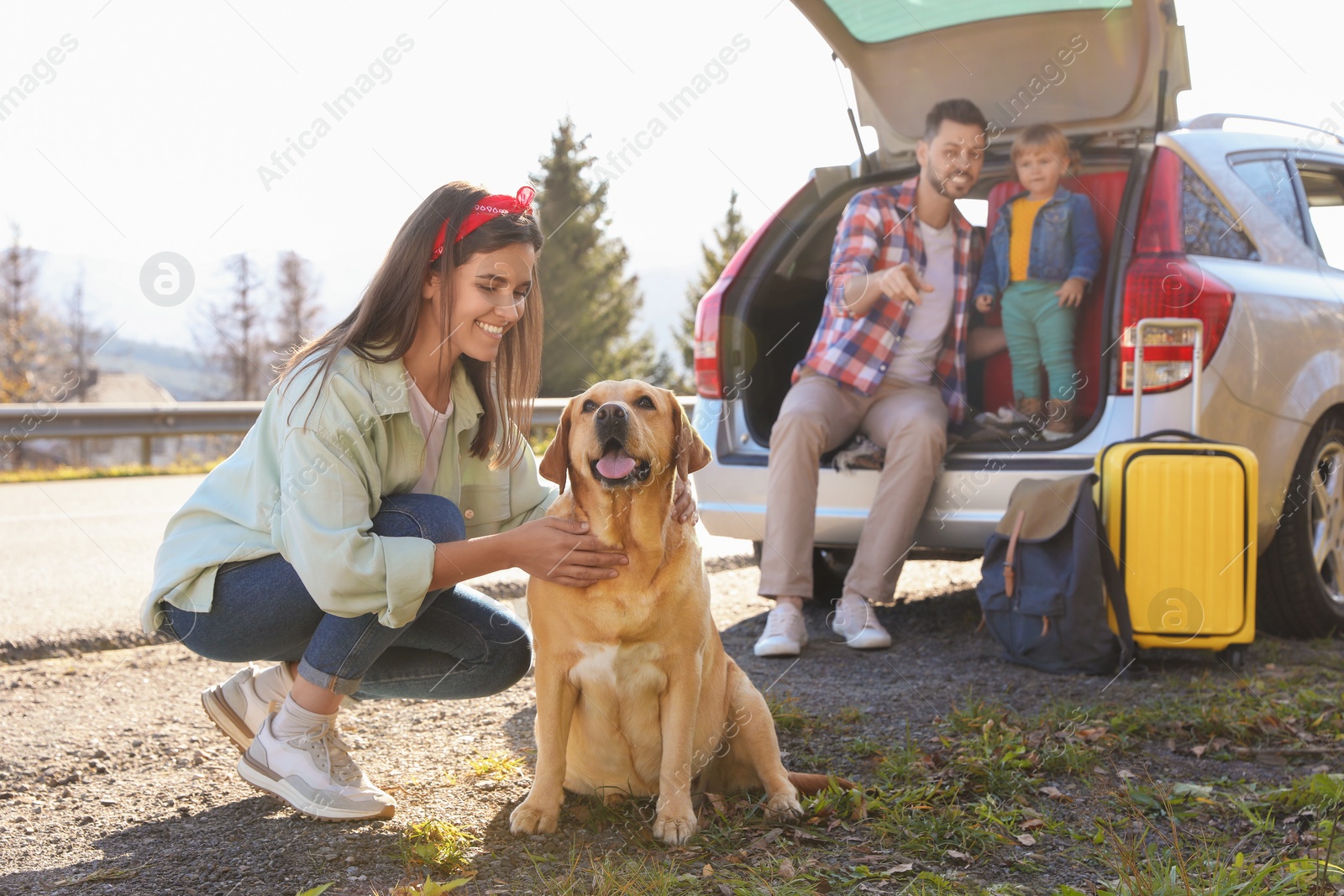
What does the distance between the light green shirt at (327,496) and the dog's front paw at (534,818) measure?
472mm

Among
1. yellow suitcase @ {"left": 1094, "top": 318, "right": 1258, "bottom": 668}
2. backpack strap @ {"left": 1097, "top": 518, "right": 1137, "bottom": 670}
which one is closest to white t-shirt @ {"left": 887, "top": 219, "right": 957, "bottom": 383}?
yellow suitcase @ {"left": 1094, "top": 318, "right": 1258, "bottom": 668}

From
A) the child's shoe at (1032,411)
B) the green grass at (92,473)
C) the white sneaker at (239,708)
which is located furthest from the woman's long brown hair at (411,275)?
the green grass at (92,473)

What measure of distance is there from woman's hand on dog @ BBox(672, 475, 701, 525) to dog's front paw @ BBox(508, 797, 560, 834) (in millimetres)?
679

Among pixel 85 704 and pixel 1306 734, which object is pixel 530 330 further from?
pixel 1306 734

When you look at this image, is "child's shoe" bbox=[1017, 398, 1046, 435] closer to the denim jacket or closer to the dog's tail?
the denim jacket

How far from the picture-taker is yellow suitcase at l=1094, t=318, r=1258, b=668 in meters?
3.33

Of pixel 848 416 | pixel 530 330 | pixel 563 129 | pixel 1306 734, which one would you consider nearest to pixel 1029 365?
pixel 848 416

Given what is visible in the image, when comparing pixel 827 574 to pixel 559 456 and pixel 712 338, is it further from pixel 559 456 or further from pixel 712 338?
pixel 559 456

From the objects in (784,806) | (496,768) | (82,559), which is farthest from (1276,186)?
(82,559)

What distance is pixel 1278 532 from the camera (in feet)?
12.5

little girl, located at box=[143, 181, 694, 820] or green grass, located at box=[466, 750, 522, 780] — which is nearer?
little girl, located at box=[143, 181, 694, 820]

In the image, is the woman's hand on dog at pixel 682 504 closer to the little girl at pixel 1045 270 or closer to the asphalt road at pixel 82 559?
the little girl at pixel 1045 270

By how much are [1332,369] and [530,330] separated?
298 cm

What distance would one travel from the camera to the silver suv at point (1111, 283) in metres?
3.53
